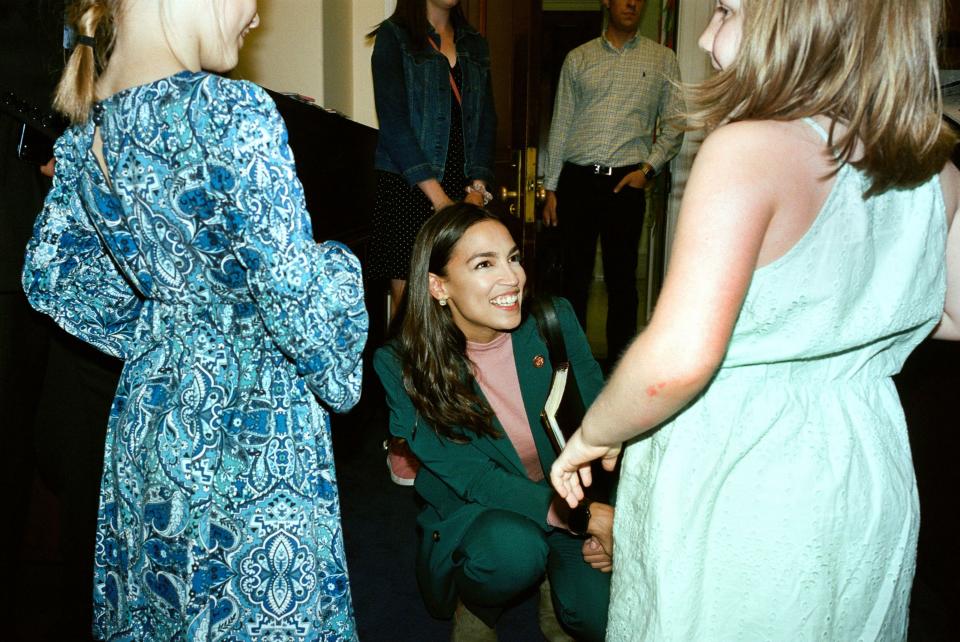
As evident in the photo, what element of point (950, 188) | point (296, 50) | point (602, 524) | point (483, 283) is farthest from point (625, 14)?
point (950, 188)

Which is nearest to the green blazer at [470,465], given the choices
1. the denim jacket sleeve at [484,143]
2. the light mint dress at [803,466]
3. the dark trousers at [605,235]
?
the light mint dress at [803,466]

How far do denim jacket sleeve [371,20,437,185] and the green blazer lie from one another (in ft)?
3.07

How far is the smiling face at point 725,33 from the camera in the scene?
2.48 ft

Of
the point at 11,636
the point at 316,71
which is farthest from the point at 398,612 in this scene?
the point at 316,71

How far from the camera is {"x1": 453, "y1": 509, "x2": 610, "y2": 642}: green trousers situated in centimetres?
163

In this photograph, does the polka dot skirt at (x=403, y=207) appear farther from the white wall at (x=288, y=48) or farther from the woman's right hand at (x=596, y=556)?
the woman's right hand at (x=596, y=556)

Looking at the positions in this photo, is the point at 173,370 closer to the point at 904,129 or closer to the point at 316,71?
the point at 904,129

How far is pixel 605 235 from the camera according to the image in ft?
12.0

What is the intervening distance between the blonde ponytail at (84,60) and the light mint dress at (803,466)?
0.90 m

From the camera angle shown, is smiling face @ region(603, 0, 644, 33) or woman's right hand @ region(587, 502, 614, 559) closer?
woman's right hand @ region(587, 502, 614, 559)

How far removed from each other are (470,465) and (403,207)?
1.26m

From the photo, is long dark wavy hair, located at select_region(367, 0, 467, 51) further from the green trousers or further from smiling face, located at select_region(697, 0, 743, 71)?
smiling face, located at select_region(697, 0, 743, 71)

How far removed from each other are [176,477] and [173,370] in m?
0.15

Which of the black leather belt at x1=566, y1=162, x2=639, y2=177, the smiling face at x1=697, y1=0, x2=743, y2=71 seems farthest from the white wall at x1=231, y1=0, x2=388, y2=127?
the smiling face at x1=697, y1=0, x2=743, y2=71
